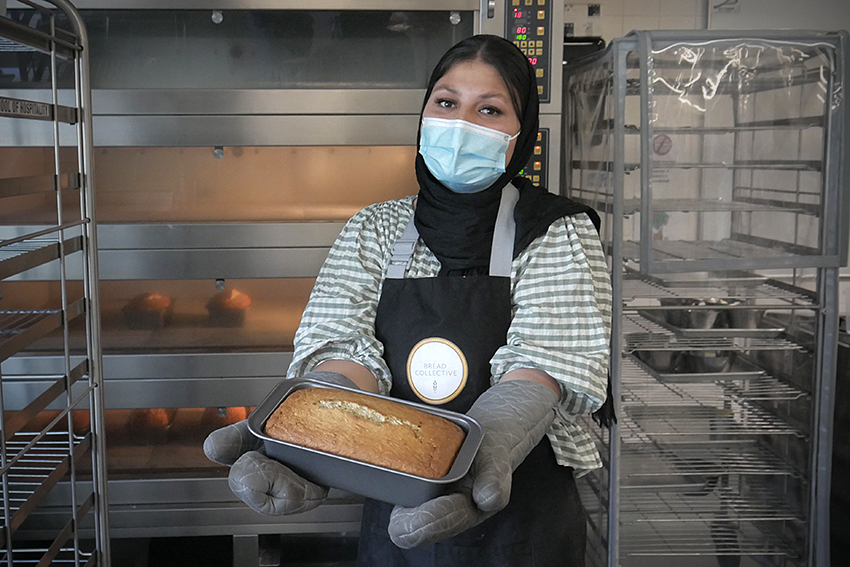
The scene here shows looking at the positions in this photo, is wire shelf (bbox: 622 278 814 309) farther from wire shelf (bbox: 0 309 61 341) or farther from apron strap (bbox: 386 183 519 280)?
wire shelf (bbox: 0 309 61 341)

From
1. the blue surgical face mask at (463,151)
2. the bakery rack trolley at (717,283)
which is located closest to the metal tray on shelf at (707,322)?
the bakery rack trolley at (717,283)

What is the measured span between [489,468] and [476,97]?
27.2 inches

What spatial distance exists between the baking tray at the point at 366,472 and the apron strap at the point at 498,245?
1.23 feet

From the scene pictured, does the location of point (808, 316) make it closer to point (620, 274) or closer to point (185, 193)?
point (620, 274)

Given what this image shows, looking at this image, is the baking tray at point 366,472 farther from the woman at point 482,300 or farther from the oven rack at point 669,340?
the oven rack at point 669,340

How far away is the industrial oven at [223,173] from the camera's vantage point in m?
1.92

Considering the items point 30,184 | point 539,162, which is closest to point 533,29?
point 539,162

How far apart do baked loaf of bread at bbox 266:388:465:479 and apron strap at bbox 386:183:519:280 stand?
13.7 inches

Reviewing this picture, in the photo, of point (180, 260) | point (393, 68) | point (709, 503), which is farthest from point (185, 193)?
point (709, 503)

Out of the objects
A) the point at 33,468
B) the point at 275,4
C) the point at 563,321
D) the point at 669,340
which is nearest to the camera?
the point at 563,321

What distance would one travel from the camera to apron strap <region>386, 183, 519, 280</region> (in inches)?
54.0

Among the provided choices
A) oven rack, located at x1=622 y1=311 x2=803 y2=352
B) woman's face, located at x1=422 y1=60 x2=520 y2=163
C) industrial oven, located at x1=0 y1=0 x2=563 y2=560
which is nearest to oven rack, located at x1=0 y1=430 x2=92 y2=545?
industrial oven, located at x1=0 y1=0 x2=563 y2=560

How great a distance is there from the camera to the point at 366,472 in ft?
3.26

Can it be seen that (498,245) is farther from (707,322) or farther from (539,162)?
(707,322)
